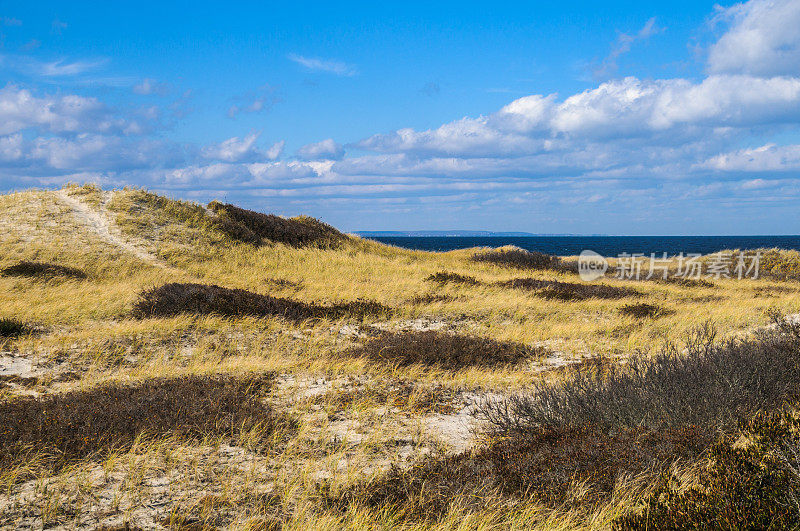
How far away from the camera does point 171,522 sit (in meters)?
3.74

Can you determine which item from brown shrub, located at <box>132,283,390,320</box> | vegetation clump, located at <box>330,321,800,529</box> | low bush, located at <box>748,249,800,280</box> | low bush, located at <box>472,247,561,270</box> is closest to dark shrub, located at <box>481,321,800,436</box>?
vegetation clump, located at <box>330,321,800,529</box>

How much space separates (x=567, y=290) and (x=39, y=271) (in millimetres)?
16796

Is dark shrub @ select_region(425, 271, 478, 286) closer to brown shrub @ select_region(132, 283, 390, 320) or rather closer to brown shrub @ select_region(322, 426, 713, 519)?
brown shrub @ select_region(132, 283, 390, 320)

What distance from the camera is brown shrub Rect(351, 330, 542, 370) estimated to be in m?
8.98

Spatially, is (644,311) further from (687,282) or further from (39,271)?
(39,271)

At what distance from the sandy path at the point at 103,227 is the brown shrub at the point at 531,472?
17021 mm

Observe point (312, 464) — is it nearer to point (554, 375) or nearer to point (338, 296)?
point (554, 375)

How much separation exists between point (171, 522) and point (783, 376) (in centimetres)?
637

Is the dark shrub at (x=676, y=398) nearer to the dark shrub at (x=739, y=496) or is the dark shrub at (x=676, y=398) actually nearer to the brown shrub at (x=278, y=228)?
the dark shrub at (x=739, y=496)

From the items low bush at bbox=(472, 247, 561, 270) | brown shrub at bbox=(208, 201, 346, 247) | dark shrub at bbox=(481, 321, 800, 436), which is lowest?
dark shrub at bbox=(481, 321, 800, 436)

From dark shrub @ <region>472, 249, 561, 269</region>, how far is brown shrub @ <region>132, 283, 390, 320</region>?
44.8 feet

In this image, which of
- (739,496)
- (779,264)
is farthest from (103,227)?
(779,264)

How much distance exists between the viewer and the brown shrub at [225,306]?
1205cm

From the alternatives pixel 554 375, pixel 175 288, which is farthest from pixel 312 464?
pixel 175 288
